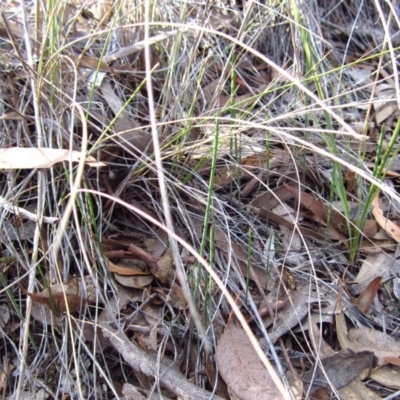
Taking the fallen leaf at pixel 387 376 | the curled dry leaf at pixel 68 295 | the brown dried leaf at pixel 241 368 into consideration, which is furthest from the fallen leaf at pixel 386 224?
the curled dry leaf at pixel 68 295

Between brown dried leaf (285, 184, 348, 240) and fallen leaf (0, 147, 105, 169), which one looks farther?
brown dried leaf (285, 184, 348, 240)

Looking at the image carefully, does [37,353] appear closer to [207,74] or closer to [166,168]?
[166,168]

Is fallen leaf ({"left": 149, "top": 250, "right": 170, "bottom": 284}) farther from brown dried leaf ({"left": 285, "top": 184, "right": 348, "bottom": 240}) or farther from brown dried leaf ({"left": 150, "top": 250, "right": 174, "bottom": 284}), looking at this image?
brown dried leaf ({"left": 285, "top": 184, "right": 348, "bottom": 240})

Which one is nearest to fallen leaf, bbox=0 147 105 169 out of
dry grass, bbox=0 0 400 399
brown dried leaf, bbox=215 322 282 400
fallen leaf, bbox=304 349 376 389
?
dry grass, bbox=0 0 400 399

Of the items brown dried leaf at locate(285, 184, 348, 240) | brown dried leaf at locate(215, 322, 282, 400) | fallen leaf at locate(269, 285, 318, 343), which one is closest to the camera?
brown dried leaf at locate(215, 322, 282, 400)

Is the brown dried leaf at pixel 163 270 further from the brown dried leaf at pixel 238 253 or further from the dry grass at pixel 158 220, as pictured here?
the brown dried leaf at pixel 238 253

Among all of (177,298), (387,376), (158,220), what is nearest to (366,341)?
(387,376)
